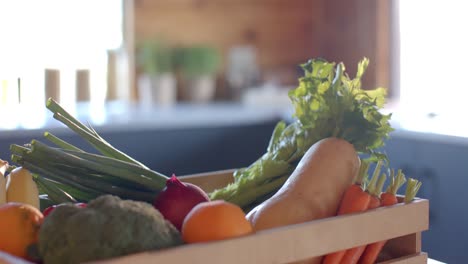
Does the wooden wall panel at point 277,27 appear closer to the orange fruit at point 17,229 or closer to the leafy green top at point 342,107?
the leafy green top at point 342,107

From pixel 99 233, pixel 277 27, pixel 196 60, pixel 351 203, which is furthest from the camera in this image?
pixel 277 27

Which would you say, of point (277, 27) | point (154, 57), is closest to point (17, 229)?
point (154, 57)

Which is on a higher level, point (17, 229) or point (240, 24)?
point (240, 24)

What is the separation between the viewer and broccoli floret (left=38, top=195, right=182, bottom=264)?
2.54ft

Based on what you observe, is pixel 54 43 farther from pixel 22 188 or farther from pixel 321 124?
pixel 22 188

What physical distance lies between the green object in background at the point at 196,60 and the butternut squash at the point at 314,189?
8.59 ft

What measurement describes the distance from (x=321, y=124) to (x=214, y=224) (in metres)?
0.49

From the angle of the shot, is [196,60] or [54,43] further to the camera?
[196,60]

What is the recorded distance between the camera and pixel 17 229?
0.84 meters

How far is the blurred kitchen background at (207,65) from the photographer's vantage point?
2.73 metres

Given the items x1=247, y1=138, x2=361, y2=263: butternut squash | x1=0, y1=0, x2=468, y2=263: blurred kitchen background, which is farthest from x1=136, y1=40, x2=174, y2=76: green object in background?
x1=247, y1=138, x2=361, y2=263: butternut squash

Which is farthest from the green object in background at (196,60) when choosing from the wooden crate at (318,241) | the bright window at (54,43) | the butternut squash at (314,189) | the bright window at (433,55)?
the wooden crate at (318,241)

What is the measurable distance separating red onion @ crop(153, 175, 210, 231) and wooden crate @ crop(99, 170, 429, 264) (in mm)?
161

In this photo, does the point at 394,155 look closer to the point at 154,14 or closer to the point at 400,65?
the point at 400,65
